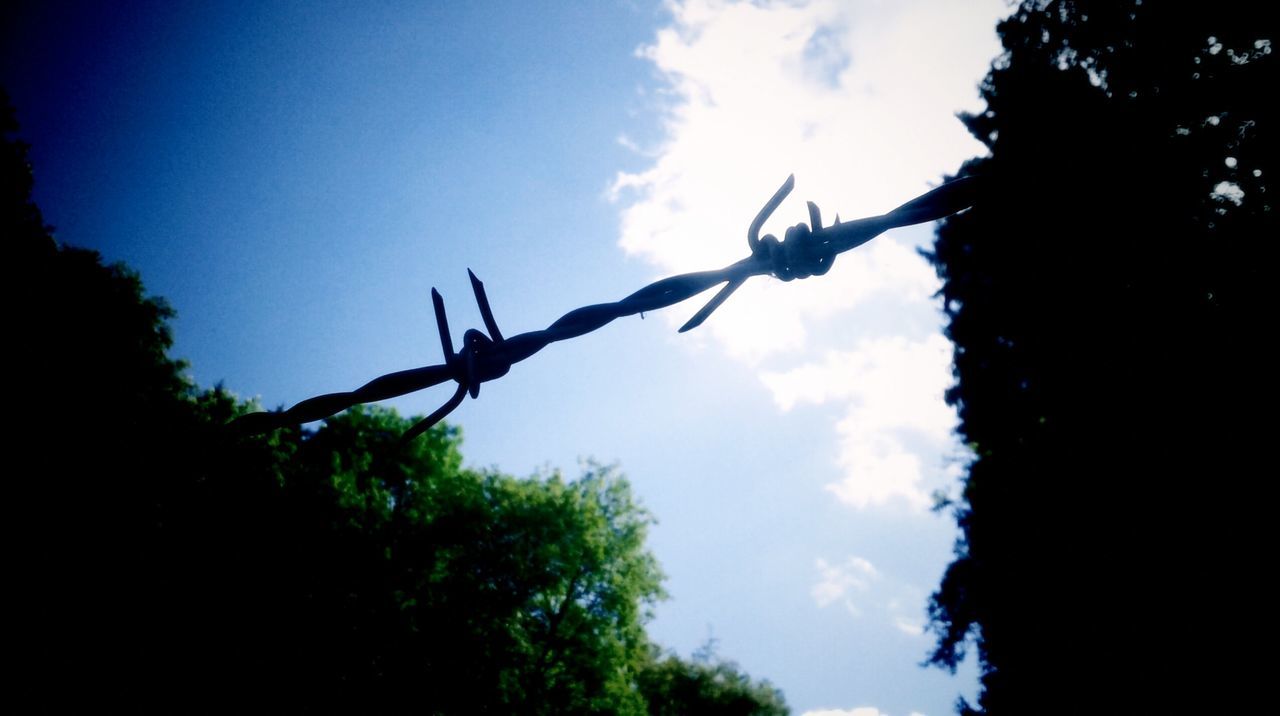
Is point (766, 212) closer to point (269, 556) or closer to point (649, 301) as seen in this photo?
point (649, 301)

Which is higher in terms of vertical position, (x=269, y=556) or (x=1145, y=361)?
(x=1145, y=361)

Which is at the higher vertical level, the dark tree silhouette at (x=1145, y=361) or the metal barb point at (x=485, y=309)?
the dark tree silhouette at (x=1145, y=361)

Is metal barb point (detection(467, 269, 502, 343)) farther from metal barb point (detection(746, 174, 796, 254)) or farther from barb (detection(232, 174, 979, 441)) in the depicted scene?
metal barb point (detection(746, 174, 796, 254))

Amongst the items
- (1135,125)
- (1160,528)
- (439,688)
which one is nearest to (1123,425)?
(1160,528)

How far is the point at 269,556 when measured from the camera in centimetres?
1526

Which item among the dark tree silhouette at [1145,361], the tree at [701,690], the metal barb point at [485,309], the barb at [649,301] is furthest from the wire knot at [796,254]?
the tree at [701,690]

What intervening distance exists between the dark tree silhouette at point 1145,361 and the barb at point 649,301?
6.05m

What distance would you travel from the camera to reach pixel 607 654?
65.4 feet

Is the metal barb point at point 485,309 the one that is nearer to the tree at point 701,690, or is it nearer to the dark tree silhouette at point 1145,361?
the dark tree silhouette at point 1145,361

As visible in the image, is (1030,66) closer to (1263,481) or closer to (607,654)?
(1263,481)

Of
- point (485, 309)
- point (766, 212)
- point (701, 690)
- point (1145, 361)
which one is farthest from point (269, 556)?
point (701, 690)

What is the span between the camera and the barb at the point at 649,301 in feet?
4.40

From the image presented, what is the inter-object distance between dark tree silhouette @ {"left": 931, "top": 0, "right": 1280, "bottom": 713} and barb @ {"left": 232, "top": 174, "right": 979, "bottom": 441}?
6049mm

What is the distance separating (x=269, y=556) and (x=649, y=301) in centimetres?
1915
